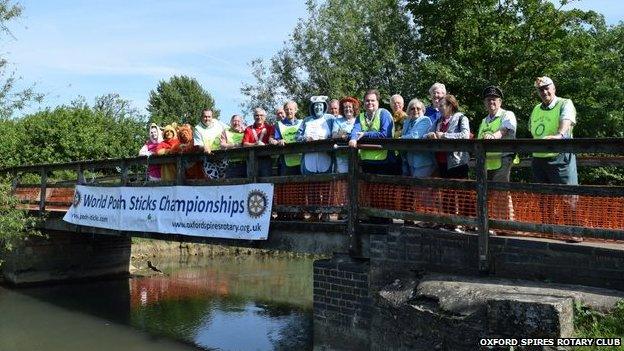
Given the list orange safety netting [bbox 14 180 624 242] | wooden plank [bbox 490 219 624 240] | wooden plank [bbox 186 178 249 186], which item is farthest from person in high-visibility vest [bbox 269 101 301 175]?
wooden plank [bbox 490 219 624 240]

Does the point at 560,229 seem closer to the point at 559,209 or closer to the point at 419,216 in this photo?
the point at 559,209

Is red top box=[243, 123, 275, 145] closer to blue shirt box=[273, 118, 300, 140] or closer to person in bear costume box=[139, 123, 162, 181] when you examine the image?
blue shirt box=[273, 118, 300, 140]

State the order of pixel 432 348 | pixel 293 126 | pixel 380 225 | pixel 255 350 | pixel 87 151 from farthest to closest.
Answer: pixel 87 151 → pixel 255 350 → pixel 293 126 → pixel 380 225 → pixel 432 348

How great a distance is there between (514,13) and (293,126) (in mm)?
13849

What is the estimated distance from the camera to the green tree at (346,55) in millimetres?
26469

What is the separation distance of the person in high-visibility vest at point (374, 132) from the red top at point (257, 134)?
7.44 feet

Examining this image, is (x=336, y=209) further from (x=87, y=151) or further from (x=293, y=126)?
(x=87, y=151)

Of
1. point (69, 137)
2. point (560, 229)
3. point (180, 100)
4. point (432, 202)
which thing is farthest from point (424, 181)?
point (180, 100)

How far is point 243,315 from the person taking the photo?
12.1m

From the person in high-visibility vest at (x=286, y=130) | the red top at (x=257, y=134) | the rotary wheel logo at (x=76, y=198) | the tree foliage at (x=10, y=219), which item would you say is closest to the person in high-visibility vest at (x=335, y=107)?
the person in high-visibility vest at (x=286, y=130)

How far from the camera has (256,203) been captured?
8.25 metres

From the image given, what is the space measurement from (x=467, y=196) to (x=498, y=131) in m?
0.86

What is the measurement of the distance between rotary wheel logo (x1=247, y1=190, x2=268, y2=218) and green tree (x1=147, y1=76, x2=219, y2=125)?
4330cm

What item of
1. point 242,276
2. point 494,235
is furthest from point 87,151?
point 494,235
